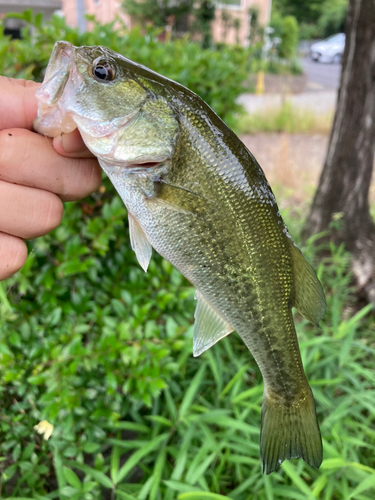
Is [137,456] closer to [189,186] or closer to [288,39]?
[189,186]

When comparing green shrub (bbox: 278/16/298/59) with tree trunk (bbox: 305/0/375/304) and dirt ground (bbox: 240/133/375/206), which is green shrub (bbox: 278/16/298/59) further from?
tree trunk (bbox: 305/0/375/304)

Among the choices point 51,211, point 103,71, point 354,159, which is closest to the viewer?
point 103,71

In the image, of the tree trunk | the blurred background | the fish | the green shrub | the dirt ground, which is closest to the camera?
the fish

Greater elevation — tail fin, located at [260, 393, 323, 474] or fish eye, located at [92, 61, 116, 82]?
fish eye, located at [92, 61, 116, 82]

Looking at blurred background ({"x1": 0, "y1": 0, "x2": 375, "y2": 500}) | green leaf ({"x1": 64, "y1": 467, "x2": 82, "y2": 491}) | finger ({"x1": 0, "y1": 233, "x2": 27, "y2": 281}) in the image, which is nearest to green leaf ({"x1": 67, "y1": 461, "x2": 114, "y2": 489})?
blurred background ({"x1": 0, "y1": 0, "x2": 375, "y2": 500})

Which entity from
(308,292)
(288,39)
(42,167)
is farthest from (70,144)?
(288,39)

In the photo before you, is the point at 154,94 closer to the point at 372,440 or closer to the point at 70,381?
the point at 70,381

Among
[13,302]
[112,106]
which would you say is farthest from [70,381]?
[112,106]

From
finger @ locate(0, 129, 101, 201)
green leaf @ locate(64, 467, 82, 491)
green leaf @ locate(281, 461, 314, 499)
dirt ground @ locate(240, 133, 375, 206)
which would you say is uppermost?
finger @ locate(0, 129, 101, 201)
